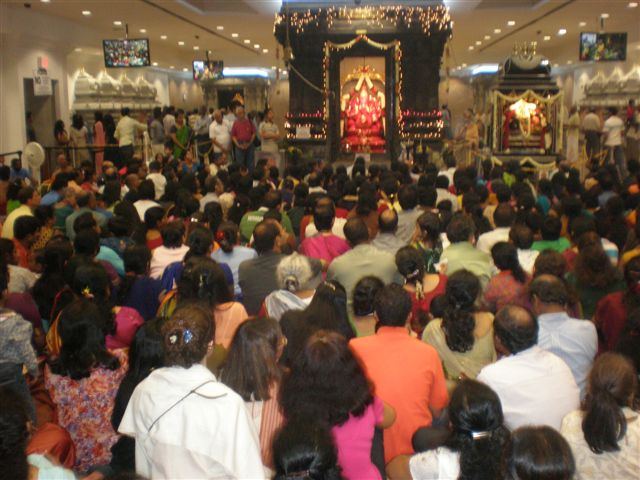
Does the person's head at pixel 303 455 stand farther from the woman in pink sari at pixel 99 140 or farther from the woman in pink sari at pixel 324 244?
the woman in pink sari at pixel 99 140

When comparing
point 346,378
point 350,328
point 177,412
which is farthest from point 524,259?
point 177,412

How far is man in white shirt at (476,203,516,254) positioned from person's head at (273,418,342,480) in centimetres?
413

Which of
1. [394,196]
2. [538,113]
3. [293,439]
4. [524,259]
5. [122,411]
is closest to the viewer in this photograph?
[293,439]

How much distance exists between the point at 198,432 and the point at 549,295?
2.21 m

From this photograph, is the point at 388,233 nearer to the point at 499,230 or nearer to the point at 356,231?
the point at 356,231

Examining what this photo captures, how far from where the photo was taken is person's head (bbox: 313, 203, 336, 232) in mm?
6078

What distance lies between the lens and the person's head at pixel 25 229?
6.36 m

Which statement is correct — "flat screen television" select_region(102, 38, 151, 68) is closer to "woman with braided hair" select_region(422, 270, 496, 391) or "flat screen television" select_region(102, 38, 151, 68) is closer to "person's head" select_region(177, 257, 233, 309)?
"person's head" select_region(177, 257, 233, 309)

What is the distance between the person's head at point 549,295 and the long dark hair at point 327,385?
1550 millimetres

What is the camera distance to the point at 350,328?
4.38 meters

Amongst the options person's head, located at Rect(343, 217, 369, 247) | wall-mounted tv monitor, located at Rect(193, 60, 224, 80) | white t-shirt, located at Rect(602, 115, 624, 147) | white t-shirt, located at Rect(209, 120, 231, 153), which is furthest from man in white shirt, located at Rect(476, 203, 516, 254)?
wall-mounted tv monitor, located at Rect(193, 60, 224, 80)

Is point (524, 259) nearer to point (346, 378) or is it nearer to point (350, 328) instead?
point (350, 328)

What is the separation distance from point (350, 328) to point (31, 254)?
3.26 metres

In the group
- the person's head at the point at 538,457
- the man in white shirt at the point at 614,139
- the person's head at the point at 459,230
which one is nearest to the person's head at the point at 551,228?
the person's head at the point at 459,230
